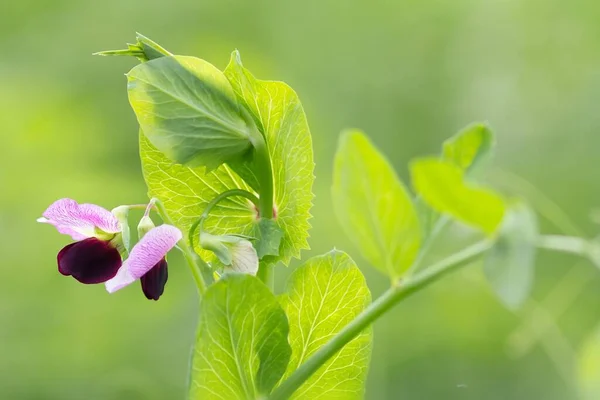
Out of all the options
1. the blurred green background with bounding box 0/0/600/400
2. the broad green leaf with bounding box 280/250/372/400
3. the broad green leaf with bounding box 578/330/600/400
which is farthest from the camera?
the blurred green background with bounding box 0/0/600/400

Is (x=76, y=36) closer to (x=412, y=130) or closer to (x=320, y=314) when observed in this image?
(x=412, y=130)

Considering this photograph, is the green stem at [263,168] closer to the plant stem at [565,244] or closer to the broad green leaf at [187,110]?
the broad green leaf at [187,110]

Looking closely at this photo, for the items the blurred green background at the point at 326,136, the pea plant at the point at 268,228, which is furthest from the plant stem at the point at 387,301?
the blurred green background at the point at 326,136

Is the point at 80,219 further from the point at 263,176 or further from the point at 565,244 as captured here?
the point at 565,244

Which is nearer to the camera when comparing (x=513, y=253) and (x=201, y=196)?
(x=513, y=253)

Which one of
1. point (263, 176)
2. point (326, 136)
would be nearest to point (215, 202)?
point (263, 176)

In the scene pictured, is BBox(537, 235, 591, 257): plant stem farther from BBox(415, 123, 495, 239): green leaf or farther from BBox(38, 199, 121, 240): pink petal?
BBox(38, 199, 121, 240): pink petal

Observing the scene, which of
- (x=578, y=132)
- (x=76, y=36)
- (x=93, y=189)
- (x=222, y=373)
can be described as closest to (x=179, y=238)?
(x=222, y=373)

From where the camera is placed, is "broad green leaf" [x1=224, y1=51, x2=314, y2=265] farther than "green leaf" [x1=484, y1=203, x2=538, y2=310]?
Yes

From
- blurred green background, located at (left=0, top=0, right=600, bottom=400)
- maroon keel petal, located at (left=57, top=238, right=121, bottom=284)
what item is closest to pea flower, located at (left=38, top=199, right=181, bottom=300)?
maroon keel petal, located at (left=57, top=238, right=121, bottom=284)
